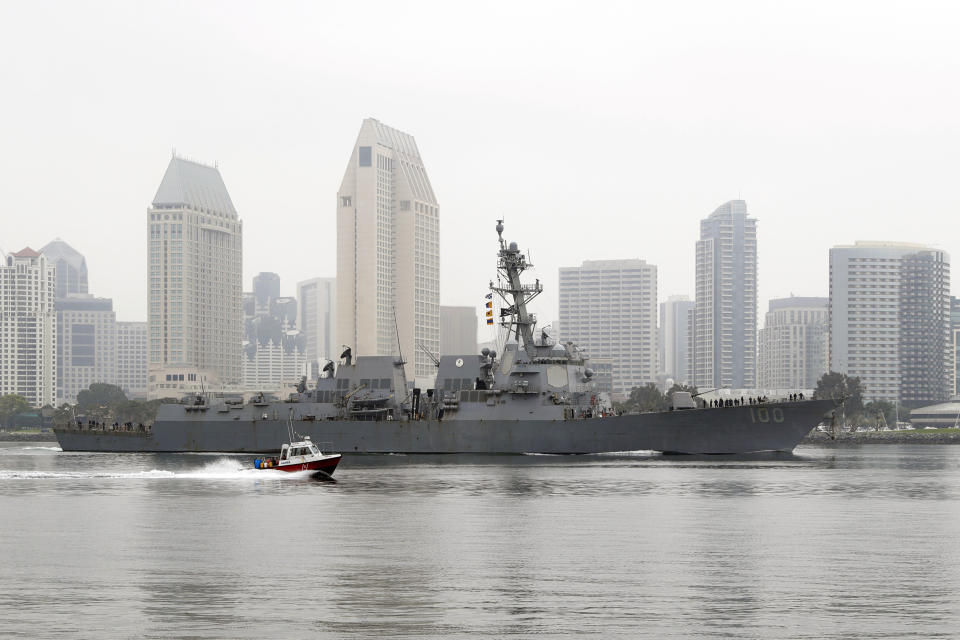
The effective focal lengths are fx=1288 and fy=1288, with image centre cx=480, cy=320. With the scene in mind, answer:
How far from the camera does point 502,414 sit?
281ft

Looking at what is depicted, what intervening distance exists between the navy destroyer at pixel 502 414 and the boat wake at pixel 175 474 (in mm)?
15141

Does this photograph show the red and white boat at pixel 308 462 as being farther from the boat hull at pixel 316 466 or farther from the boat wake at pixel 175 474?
the boat wake at pixel 175 474

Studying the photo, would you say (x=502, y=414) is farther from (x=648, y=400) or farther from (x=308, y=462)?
(x=648, y=400)

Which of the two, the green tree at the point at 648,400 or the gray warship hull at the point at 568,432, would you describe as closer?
the gray warship hull at the point at 568,432

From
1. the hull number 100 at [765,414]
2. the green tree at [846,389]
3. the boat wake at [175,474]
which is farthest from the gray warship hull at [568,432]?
the green tree at [846,389]

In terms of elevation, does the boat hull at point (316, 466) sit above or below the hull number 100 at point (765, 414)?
below

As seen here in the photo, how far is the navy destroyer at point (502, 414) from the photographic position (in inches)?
3312

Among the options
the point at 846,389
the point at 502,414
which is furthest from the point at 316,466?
the point at 846,389

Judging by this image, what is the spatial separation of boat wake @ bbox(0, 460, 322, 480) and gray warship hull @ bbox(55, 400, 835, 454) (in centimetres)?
1428


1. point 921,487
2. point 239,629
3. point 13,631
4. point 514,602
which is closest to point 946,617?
point 514,602

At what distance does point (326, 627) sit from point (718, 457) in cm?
6252

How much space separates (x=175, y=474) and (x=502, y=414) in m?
24.3

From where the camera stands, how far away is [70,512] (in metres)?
47.1

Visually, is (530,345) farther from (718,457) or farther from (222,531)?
(222,531)
